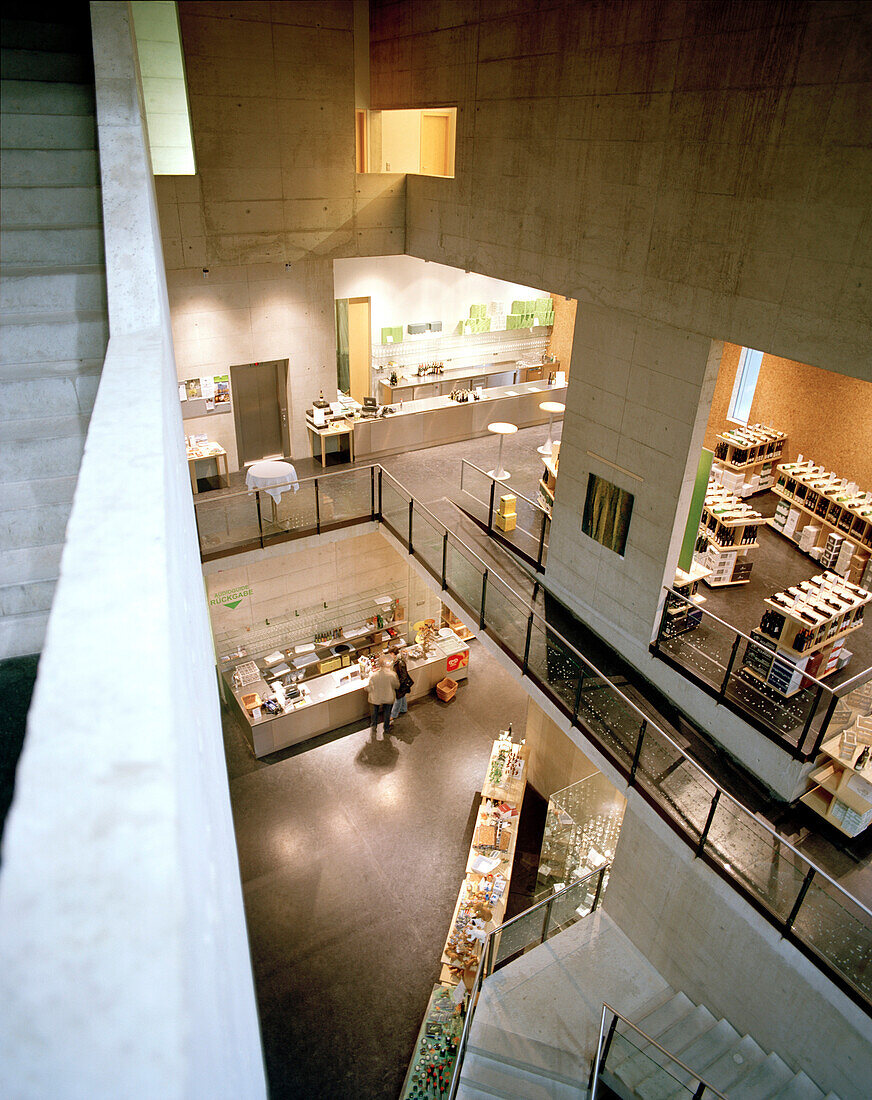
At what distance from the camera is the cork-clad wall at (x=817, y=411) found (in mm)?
9664

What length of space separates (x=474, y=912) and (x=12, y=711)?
6.60m

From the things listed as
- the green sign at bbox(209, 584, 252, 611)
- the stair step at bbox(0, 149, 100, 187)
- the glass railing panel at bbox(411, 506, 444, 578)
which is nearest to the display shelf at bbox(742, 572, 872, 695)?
the glass railing panel at bbox(411, 506, 444, 578)

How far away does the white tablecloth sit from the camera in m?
9.27

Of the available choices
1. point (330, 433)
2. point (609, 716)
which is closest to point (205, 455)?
point (330, 433)

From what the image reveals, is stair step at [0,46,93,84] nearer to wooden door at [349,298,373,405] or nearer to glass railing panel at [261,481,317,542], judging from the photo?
glass railing panel at [261,481,317,542]

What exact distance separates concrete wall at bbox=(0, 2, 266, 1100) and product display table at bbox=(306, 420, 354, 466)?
10.3m

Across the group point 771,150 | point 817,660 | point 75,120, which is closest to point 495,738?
point 817,660

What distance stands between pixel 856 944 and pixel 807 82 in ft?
19.1

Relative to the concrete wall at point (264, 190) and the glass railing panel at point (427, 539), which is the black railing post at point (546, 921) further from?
the concrete wall at point (264, 190)

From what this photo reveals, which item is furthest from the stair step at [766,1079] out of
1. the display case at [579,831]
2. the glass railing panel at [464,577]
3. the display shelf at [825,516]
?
the display shelf at [825,516]

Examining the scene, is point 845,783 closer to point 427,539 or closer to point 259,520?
point 427,539

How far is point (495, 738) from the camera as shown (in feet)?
37.4

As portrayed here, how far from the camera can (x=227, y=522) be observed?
9.09 m

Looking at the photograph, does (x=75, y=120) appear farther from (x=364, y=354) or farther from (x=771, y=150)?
(x=364, y=354)
